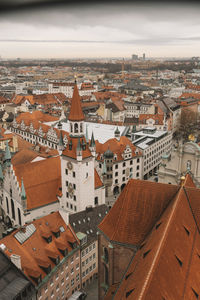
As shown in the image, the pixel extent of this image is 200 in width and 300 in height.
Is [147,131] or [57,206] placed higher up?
[147,131]

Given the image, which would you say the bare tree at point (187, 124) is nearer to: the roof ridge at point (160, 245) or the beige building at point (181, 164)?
the beige building at point (181, 164)

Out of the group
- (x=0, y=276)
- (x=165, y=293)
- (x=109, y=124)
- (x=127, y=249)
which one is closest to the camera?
(x=165, y=293)

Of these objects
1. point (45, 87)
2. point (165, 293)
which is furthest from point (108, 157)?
point (45, 87)

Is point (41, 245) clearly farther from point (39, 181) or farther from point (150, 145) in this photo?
point (150, 145)

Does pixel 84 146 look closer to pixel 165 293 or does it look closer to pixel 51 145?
pixel 165 293

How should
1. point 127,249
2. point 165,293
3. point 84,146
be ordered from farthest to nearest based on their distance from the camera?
point 84,146, point 127,249, point 165,293

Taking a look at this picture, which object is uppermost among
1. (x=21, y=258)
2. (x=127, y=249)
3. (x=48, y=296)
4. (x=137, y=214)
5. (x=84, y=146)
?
(x=84, y=146)
